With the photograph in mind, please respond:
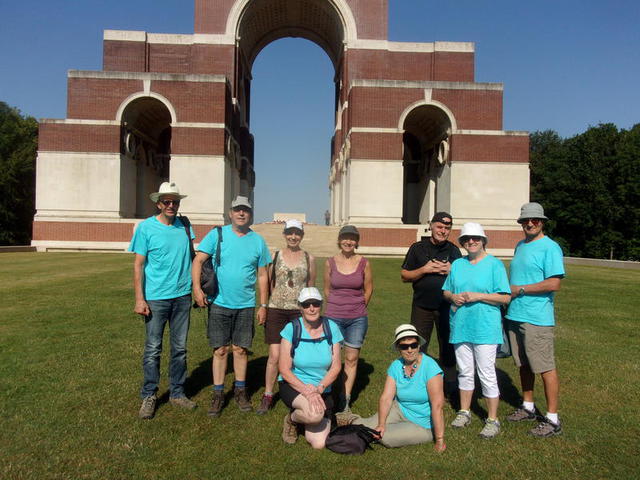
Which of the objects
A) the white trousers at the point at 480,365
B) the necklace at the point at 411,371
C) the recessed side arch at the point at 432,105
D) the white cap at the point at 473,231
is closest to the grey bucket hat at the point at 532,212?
the white cap at the point at 473,231

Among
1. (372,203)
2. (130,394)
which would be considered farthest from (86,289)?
(372,203)

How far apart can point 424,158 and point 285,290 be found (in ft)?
99.9

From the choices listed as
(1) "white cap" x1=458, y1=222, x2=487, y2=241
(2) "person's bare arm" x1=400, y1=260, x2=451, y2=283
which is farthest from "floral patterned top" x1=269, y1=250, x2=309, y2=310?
(1) "white cap" x1=458, y1=222, x2=487, y2=241

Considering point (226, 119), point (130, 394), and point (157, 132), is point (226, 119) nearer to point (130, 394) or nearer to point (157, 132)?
point (157, 132)

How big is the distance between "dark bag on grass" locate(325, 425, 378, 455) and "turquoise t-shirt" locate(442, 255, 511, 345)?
1.19 metres

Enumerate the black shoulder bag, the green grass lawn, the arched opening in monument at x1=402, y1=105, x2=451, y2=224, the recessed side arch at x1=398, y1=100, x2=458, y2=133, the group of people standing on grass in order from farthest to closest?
the arched opening in monument at x1=402, y1=105, x2=451, y2=224 → the recessed side arch at x1=398, y1=100, x2=458, y2=133 → the black shoulder bag → the group of people standing on grass → the green grass lawn

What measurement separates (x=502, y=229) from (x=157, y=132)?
23.8 m

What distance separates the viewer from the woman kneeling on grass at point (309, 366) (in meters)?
3.95

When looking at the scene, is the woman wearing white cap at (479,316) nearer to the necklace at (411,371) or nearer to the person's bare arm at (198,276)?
the necklace at (411,371)

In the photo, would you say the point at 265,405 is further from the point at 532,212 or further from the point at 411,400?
the point at 532,212

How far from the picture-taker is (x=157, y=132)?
33.2 m

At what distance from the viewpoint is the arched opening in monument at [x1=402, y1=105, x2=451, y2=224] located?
2766 cm

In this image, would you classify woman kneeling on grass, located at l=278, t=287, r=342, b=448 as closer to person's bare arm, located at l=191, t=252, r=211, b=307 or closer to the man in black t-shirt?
person's bare arm, located at l=191, t=252, r=211, b=307

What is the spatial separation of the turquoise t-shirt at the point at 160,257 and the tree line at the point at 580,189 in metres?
40.8
